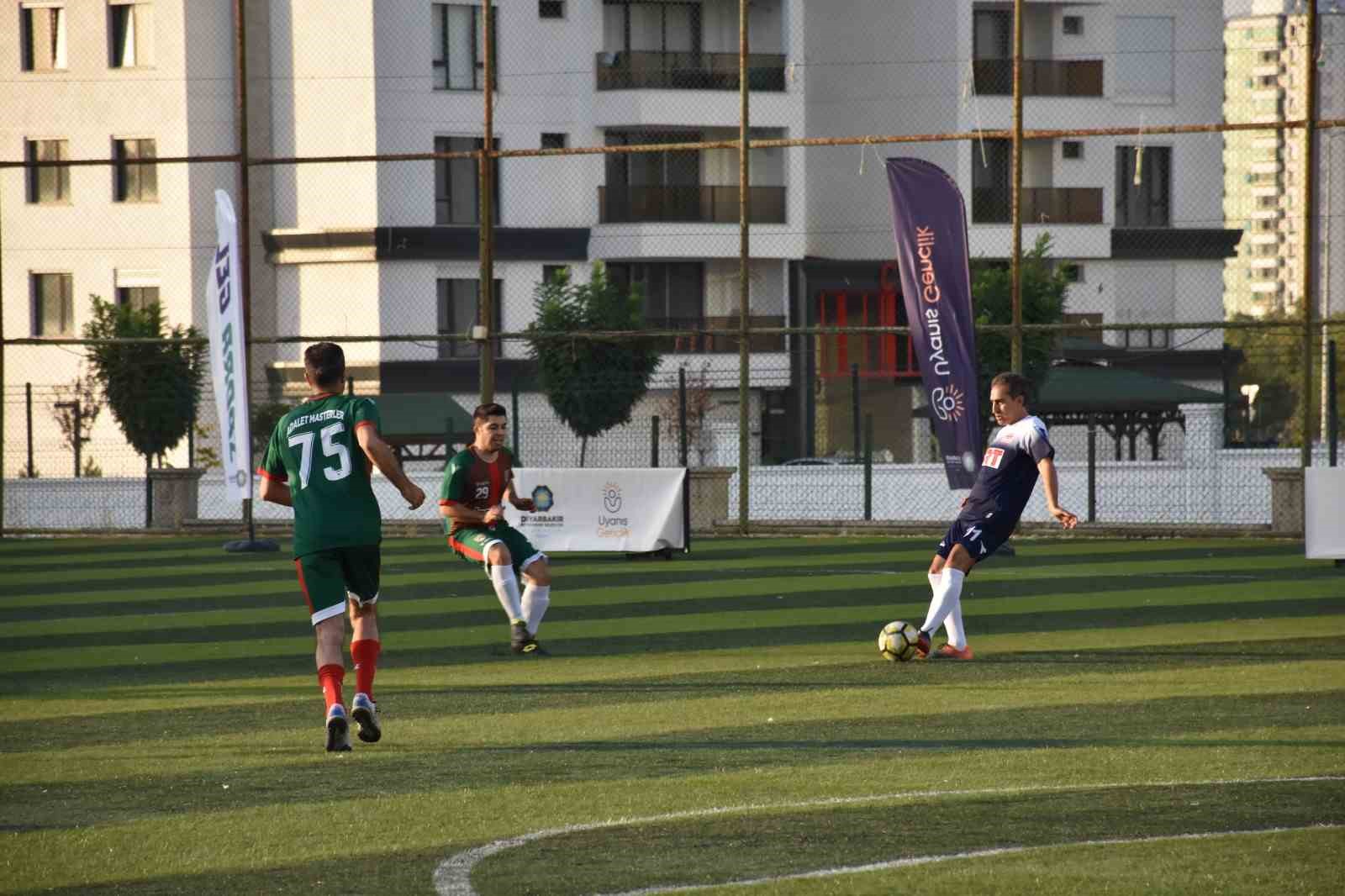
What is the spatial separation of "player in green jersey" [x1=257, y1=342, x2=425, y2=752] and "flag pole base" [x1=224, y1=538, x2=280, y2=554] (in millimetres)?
15101

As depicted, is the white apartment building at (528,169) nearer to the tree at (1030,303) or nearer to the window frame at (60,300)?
the window frame at (60,300)

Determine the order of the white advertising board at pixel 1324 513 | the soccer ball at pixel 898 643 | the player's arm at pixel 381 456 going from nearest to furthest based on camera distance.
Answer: the player's arm at pixel 381 456, the soccer ball at pixel 898 643, the white advertising board at pixel 1324 513

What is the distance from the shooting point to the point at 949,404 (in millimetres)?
22047

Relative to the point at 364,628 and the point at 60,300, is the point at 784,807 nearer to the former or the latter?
the point at 364,628

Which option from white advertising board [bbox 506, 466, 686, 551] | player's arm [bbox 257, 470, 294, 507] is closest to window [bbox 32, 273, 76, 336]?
white advertising board [bbox 506, 466, 686, 551]

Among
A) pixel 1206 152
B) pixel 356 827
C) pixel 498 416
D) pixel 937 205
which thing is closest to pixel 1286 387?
pixel 1206 152

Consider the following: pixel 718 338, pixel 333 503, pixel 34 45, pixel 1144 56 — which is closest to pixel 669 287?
pixel 718 338

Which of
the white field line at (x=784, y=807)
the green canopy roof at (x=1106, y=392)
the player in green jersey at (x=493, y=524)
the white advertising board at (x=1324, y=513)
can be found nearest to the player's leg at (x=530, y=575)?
the player in green jersey at (x=493, y=524)

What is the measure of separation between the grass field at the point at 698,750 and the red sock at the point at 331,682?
27 centimetres

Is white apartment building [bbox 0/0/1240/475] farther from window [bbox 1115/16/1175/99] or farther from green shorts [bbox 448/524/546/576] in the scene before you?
green shorts [bbox 448/524/546/576]

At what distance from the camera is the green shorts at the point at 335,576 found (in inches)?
376

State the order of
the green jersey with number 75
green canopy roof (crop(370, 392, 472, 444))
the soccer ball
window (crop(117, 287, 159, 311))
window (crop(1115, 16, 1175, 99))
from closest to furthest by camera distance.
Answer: the green jersey with number 75 < the soccer ball < green canopy roof (crop(370, 392, 472, 444)) < window (crop(117, 287, 159, 311)) < window (crop(1115, 16, 1175, 99))

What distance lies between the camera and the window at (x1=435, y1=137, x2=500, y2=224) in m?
49.1

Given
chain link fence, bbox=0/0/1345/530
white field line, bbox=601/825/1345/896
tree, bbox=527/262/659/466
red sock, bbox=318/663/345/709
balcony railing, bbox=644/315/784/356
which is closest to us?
white field line, bbox=601/825/1345/896
